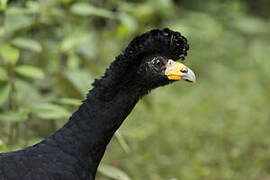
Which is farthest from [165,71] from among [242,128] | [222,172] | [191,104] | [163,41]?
[191,104]

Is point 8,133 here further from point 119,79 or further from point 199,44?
point 199,44

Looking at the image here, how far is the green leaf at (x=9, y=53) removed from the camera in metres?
4.85

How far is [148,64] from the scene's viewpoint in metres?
4.16

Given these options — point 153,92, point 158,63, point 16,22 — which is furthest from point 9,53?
point 153,92

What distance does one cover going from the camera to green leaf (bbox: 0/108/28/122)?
5.03 metres

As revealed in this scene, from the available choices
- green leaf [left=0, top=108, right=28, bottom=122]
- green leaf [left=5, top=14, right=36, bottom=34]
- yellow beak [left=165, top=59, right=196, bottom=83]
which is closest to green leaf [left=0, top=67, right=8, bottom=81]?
green leaf [left=0, top=108, right=28, bottom=122]

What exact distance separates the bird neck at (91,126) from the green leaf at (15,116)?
1015mm

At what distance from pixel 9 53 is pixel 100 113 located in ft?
3.95

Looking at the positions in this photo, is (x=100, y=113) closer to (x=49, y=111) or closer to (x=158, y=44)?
(x=158, y=44)

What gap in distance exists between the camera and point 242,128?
750cm

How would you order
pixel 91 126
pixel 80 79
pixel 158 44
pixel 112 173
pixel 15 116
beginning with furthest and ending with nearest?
1. pixel 80 79
2. pixel 112 173
3. pixel 15 116
4. pixel 158 44
5. pixel 91 126

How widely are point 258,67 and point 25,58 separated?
15.6 feet

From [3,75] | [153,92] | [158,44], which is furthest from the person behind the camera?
[153,92]

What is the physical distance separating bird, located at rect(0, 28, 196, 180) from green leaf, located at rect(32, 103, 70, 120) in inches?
32.3
